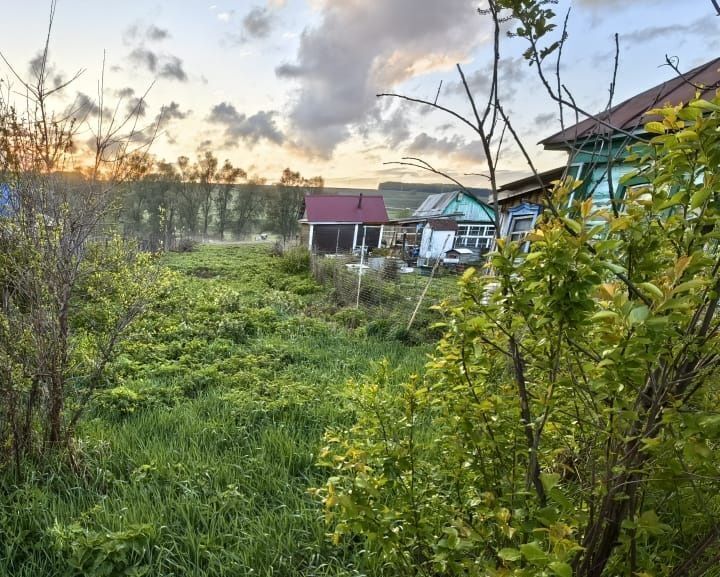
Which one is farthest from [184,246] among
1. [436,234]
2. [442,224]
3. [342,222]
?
[442,224]

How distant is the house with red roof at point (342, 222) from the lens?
23.7m

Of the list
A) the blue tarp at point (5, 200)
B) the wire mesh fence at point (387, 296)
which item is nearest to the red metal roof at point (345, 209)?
the wire mesh fence at point (387, 296)

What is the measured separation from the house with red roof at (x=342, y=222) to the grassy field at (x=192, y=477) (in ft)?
61.5

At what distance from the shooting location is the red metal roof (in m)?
23.8

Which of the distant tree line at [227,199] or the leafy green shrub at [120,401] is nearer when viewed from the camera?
the leafy green shrub at [120,401]

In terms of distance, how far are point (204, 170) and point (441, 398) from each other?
35.2 m

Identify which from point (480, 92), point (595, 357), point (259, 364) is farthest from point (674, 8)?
point (259, 364)

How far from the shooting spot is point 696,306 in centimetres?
90

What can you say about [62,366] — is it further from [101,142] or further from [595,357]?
[595,357]

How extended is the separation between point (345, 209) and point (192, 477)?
75.0ft

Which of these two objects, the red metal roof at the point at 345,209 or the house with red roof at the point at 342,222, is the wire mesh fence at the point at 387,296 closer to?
the house with red roof at the point at 342,222

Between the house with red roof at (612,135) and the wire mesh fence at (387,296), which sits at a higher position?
the house with red roof at (612,135)

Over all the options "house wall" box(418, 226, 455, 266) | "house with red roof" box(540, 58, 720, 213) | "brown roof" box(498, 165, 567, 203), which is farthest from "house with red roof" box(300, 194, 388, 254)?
"house with red roof" box(540, 58, 720, 213)

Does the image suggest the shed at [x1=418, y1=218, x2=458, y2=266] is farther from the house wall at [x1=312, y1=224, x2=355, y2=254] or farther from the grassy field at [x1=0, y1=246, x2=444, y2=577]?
the grassy field at [x1=0, y1=246, x2=444, y2=577]
